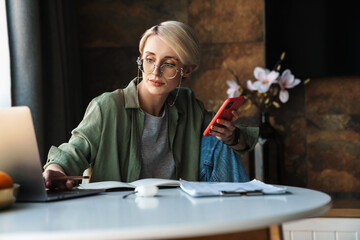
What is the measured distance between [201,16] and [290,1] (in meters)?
0.62

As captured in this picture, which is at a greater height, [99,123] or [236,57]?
[236,57]

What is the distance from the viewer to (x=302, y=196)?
1025 mm

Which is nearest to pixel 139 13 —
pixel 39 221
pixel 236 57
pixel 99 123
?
pixel 236 57

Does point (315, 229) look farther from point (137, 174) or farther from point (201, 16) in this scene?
point (201, 16)

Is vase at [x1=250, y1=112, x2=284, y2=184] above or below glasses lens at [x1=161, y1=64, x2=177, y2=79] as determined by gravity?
below

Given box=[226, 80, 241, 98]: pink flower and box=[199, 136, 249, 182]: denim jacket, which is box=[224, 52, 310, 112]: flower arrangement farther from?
box=[199, 136, 249, 182]: denim jacket

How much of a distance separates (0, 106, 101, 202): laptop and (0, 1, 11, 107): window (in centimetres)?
150

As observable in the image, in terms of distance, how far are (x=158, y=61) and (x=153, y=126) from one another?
0.91 feet

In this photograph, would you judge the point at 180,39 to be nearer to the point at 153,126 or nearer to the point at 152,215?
the point at 153,126

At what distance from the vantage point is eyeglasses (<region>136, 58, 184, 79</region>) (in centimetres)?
172

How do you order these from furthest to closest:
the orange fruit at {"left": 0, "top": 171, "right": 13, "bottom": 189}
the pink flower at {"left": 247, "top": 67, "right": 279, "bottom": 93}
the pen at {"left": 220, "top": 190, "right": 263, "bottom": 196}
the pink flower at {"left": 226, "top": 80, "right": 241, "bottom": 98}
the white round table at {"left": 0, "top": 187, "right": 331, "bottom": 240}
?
the pink flower at {"left": 226, "top": 80, "right": 241, "bottom": 98} → the pink flower at {"left": 247, "top": 67, "right": 279, "bottom": 93} → the pen at {"left": 220, "top": 190, "right": 263, "bottom": 196} → the orange fruit at {"left": 0, "top": 171, "right": 13, "bottom": 189} → the white round table at {"left": 0, "top": 187, "right": 331, "bottom": 240}

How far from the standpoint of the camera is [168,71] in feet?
5.71

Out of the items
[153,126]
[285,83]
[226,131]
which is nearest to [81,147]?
[153,126]

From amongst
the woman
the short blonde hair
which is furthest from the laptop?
the short blonde hair
